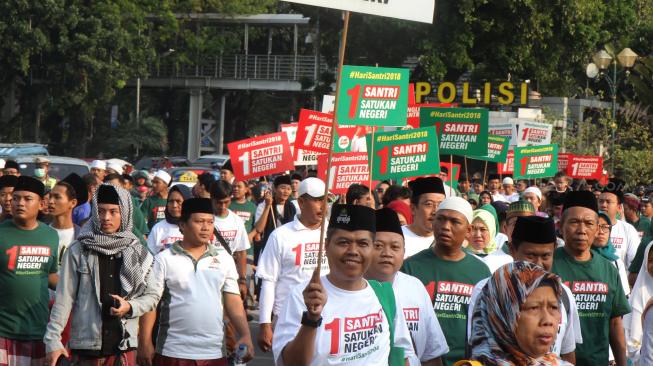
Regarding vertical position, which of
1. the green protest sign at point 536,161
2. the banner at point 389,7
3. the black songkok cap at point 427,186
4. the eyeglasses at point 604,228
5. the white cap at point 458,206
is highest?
the banner at point 389,7

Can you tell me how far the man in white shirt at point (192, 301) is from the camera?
26.2 feet

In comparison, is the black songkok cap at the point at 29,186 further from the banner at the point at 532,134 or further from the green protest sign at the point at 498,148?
the banner at the point at 532,134

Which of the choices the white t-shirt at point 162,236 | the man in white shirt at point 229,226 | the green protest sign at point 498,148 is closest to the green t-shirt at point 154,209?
the man in white shirt at point 229,226

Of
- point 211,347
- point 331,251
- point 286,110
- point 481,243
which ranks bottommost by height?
point 286,110

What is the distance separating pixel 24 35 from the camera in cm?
5066

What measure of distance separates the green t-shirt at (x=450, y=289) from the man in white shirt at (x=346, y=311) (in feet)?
5.31

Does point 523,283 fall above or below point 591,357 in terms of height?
above

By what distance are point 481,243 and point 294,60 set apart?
177ft

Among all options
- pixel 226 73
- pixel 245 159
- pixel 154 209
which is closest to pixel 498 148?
pixel 245 159

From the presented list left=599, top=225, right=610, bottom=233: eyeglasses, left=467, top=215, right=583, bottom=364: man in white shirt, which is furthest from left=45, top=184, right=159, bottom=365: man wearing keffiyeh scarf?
left=599, top=225, right=610, bottom=233: eyeglasses

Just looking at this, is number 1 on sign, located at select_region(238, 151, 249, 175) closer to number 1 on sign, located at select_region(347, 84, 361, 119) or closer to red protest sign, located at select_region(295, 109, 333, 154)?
red protest sign, located at select_region(295, 109, 333, 154)

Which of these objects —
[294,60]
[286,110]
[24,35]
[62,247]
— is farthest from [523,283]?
[286,110]

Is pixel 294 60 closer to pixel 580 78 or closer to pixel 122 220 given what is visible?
pixel 580 78

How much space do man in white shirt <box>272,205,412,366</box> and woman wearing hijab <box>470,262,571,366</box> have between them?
0.65m
